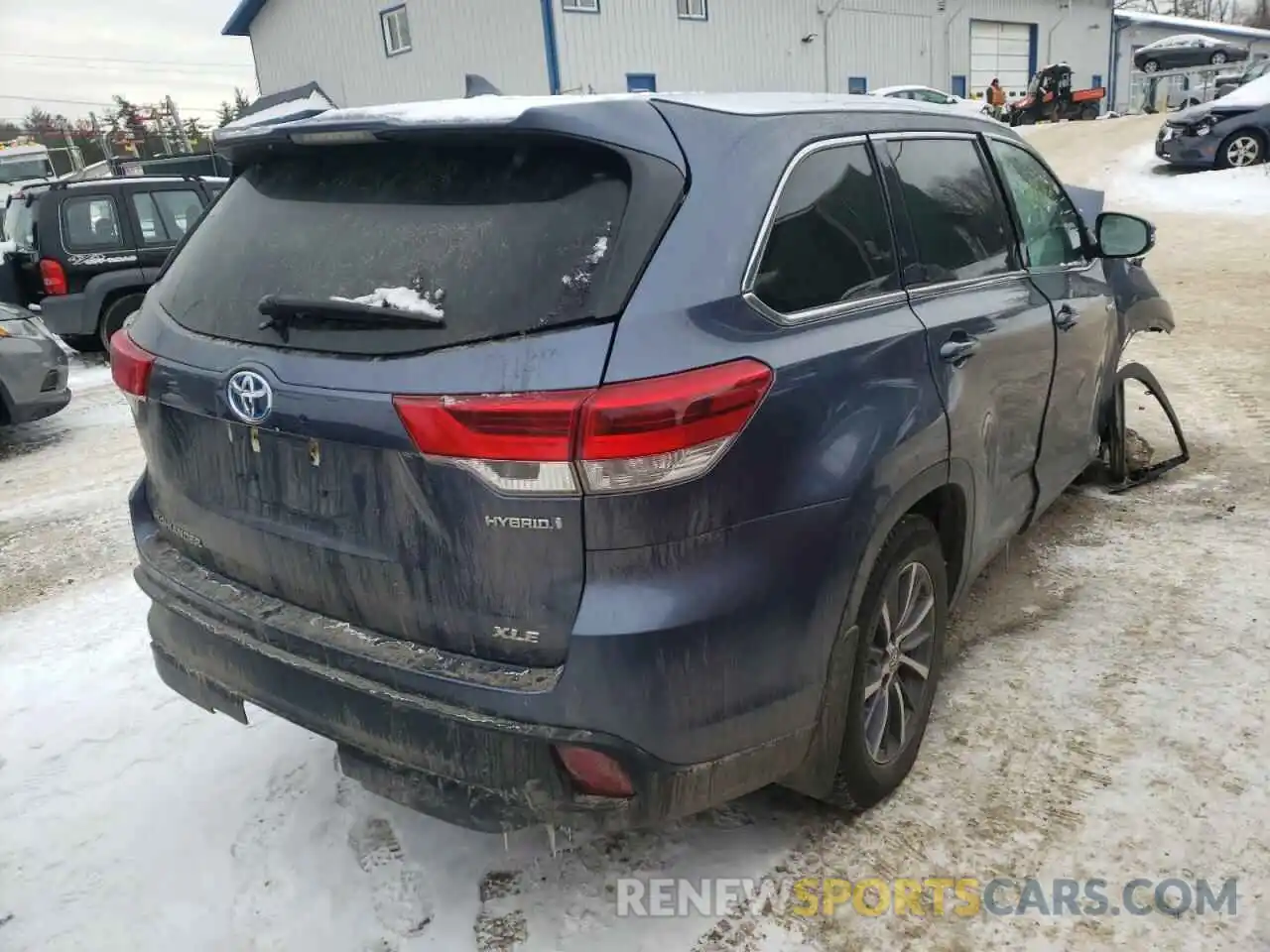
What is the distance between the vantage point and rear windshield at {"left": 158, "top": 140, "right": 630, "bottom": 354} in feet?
6.43

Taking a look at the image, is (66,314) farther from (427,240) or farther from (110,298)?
(427,240)

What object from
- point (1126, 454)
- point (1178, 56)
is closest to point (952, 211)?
point (1126, 454)

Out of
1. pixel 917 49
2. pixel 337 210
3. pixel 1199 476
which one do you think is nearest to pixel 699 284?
pixel 337 210

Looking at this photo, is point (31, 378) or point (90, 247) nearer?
point (31, 378)

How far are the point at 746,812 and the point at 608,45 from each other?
72.8 ft

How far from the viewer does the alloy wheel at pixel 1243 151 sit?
632 inches

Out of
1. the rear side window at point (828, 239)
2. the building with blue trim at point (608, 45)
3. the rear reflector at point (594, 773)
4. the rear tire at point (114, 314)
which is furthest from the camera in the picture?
the building with blue trim at point (608, 45)

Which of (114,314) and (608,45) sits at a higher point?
(608,45)

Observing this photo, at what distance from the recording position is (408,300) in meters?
2.02

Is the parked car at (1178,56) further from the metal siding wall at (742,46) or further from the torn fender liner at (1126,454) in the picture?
the torn fender liner at (1126,454)

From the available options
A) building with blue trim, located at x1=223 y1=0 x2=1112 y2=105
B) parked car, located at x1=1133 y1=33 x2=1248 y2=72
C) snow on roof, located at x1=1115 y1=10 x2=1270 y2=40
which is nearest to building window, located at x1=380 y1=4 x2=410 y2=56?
building with blue trim, located at x1=223 y1=0 x2=1112 y2=105

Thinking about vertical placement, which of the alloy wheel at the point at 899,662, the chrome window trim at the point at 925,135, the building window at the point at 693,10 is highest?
the building window at the point at 693,10

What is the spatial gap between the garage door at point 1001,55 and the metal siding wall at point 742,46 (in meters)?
3.61

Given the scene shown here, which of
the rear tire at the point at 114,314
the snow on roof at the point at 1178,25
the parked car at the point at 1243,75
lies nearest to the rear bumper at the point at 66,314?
the rear tire at the point at 114,314
